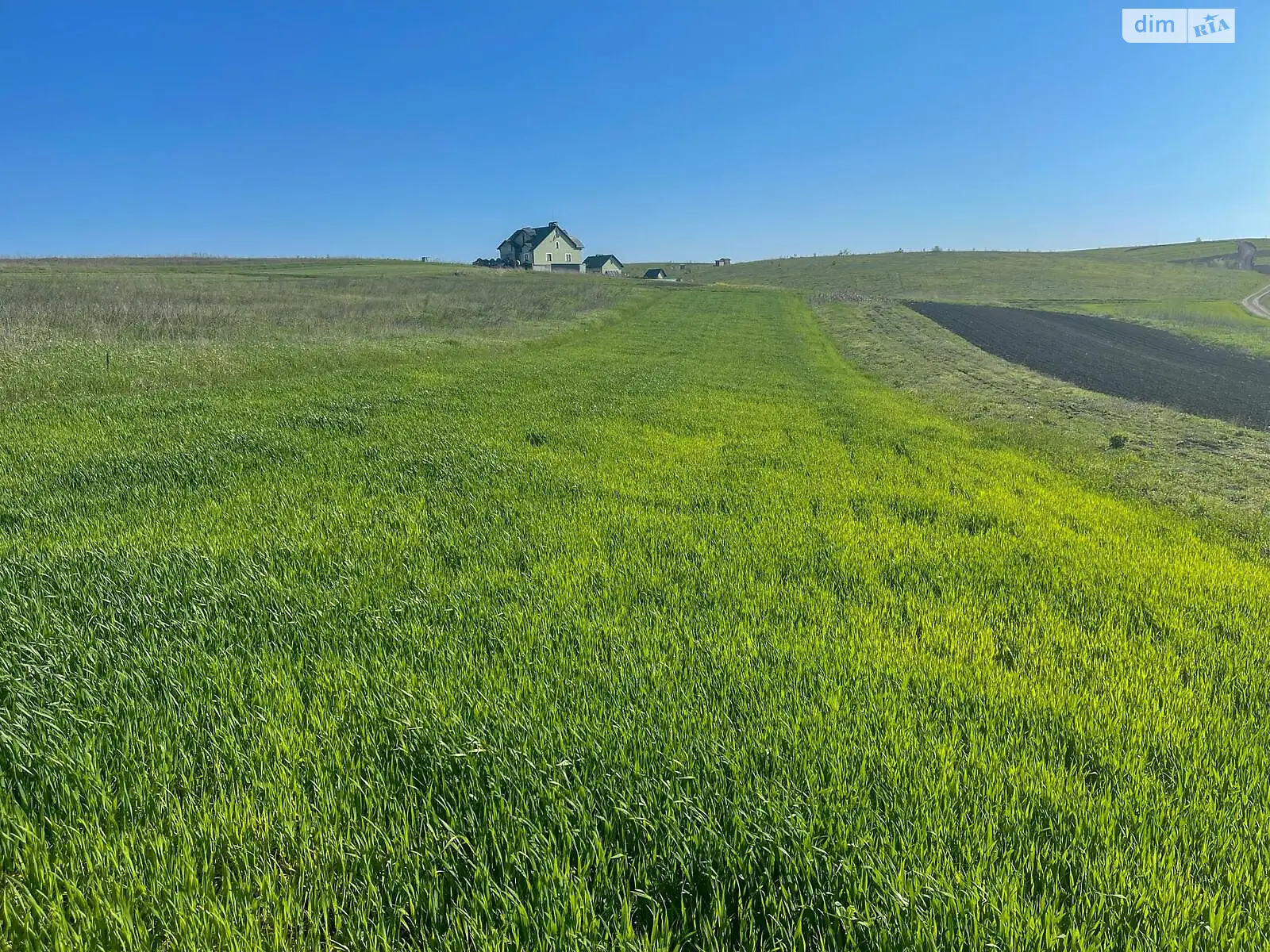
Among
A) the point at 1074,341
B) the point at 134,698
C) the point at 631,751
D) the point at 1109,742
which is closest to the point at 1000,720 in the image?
the point at 1109,742

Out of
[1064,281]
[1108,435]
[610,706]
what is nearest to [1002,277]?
[1064,281]

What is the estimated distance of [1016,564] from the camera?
17.4 ft

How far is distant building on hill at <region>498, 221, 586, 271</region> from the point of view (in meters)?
90.2

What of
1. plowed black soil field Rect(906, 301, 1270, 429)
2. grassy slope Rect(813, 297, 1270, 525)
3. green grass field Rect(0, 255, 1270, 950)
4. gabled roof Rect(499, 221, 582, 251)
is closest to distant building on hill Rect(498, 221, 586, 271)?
gabled roof Rect(499, 221, 582, 251)

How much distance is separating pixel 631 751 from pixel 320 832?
130 cm

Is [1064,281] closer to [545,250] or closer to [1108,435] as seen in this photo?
[545,250]

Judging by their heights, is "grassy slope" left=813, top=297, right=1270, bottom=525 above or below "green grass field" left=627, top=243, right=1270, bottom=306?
below

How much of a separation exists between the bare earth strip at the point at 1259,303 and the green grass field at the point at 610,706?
58.0 m

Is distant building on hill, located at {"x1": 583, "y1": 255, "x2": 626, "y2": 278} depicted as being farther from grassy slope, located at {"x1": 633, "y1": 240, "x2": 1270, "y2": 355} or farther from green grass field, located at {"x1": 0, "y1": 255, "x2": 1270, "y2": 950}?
green grass field, located at {"x1": 0, "y1": 255, "x2": 1270, "y2": 950}

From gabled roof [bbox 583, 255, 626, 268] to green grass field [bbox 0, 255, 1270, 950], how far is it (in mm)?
97806

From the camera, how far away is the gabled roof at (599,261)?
99438 millimetres

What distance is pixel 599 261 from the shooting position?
329ft

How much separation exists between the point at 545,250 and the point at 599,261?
12.5 meters

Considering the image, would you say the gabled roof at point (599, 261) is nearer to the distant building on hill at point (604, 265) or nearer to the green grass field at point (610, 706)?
the distant building on hill at point (604, 265)
